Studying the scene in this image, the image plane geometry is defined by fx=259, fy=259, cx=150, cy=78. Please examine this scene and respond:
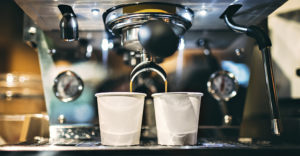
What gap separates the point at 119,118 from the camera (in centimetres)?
78

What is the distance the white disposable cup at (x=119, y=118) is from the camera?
0.78m

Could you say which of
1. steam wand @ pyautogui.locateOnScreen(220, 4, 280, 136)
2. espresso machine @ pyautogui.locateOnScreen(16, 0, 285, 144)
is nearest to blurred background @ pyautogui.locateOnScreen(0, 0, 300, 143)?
espresso machine @ pyautogui.locateOnScreen(16, 0, 285, 144)

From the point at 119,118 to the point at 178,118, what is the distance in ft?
0.59

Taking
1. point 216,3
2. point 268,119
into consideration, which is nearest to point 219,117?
point 268,119

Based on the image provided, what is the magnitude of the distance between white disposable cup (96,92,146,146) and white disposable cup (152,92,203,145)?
0.29ft

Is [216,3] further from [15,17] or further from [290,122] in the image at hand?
[15,17]

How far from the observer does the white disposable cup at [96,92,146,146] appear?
2.57ft

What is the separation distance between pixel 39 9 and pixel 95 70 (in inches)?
13.4

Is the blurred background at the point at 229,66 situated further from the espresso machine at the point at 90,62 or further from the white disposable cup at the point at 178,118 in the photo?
the white disposable cup at the point at 178,118

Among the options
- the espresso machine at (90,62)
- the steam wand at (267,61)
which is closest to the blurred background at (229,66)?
the espresso machine at (90,62)

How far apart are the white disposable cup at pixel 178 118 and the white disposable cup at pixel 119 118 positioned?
9cm

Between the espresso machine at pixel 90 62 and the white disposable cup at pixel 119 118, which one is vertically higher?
the espresso machine at pixel 90 62

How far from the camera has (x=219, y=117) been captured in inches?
44.1

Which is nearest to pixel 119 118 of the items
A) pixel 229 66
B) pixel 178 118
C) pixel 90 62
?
pixel 178 118
